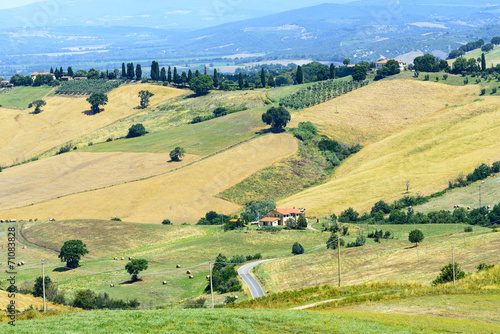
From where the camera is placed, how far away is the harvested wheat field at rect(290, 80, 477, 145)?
15375cm

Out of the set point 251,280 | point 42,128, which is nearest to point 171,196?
point 251,280

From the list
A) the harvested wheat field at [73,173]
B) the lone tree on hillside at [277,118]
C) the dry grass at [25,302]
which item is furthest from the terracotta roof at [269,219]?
the lone tree on hillside at [277,118]

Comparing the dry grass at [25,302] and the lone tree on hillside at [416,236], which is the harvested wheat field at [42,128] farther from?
the lone tree on hillside at [416,236]

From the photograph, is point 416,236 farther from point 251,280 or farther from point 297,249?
point 251,280

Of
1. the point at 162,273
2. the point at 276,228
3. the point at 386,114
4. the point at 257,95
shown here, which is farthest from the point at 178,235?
the point at 257,95

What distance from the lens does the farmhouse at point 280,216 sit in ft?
327

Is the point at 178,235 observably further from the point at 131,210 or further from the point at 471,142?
the point at 471,142

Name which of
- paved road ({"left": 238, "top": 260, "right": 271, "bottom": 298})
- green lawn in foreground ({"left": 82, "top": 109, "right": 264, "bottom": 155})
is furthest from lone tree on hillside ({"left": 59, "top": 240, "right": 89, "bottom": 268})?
green lawn in foreground ({"left": 82, "top": 109, "right": 264, "bottom": 155})

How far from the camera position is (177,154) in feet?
448

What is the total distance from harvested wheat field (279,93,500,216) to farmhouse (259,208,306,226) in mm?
5531

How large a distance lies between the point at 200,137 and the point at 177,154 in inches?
679

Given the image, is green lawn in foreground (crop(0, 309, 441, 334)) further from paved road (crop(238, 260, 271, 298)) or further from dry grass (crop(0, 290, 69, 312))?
paved road (crop(238, 260, 271, 298))

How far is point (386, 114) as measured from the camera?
163 meters

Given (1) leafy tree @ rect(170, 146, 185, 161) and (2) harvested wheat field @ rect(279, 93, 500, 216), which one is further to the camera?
(1) leafy tree @ rect(170, 146, 185, 161)
